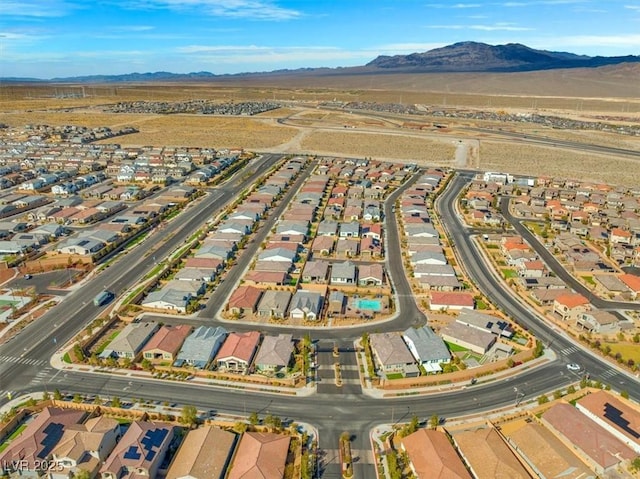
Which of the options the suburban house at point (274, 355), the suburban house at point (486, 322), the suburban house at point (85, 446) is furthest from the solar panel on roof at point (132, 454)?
the suburban house at point (486, 322)

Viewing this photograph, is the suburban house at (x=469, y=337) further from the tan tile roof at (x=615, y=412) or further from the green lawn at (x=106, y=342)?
the green lawn at (x=106, y=342)

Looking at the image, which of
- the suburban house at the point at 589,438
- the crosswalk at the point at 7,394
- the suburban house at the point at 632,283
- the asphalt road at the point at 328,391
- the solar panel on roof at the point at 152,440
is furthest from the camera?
the suburban house at the point at 632,283

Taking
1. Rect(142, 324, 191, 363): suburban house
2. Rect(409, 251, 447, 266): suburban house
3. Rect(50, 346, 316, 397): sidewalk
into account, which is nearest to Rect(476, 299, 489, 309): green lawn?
Rect(409, 251, 447, 266): suburban house

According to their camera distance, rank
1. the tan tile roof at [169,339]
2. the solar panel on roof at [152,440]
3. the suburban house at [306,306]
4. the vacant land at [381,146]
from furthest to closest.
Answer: the vacant land at [381,146], the suburban house at [306,306], the tan tile roof at [169,339], the solar panel on roof at [152,440]

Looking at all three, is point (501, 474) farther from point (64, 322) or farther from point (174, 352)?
point (64, 322)

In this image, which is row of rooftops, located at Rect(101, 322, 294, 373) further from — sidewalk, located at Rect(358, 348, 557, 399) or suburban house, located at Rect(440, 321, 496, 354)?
suburban house, located at Rect(440, 321, 496, 354)

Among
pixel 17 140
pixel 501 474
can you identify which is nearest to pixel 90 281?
pixel 501 474
